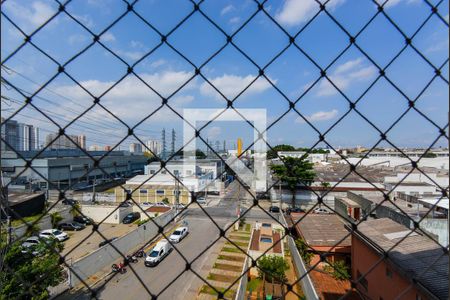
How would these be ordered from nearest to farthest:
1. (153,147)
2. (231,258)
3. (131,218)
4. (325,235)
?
(325,235), (231,258), (131,218), (153,147)

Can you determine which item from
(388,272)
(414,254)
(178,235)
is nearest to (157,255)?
(178,235)

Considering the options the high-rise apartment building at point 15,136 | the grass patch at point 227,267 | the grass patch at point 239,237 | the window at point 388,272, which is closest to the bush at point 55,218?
the grass patch at point 239,237

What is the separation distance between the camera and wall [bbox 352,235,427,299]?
6.82ft

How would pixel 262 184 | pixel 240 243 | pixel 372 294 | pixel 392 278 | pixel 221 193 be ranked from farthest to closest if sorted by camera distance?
pixel 221 193 → pixel 262 184 → pixel 240 243 → pixel 372 294 → pixel 392 278

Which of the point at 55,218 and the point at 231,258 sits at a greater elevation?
the point at 55,218

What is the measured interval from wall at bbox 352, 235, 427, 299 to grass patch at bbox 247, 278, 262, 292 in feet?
5.79

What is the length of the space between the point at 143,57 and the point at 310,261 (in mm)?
5271

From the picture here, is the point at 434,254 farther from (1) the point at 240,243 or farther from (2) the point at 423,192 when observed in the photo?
(2) the point at 423,192

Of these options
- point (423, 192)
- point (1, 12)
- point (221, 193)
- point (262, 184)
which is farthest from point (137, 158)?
point (1, 12)

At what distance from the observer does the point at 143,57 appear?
0.70 meters

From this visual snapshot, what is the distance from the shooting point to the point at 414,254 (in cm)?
178

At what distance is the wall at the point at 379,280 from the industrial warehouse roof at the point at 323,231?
1206mm

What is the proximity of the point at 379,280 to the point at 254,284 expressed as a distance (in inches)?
106

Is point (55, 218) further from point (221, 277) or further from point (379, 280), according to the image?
point (379, 280)
